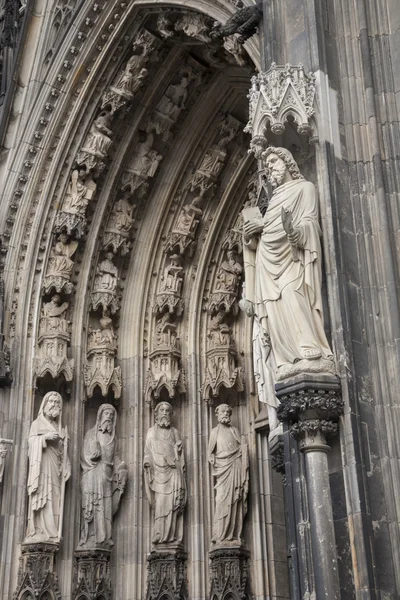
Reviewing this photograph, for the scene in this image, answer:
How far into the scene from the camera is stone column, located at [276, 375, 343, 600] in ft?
20.1

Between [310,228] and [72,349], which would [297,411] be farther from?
[72,349]

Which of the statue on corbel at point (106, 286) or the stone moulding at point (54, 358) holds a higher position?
the statue on corbel at point (106, 286)

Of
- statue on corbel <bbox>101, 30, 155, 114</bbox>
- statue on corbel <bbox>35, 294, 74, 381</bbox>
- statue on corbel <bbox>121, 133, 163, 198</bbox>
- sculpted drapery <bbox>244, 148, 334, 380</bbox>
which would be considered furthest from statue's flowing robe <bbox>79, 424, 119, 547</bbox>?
sculpted drapery <bbox>244, 148, 334, 380</bbox>

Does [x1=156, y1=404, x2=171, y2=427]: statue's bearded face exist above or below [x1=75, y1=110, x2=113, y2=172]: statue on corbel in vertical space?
below

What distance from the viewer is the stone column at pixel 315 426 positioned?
20.1 feet

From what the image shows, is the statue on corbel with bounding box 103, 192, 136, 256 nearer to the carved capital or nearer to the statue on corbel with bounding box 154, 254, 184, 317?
the statue on corbel with bounding box 154, 254, 184, 317

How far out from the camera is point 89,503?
34.7 feet

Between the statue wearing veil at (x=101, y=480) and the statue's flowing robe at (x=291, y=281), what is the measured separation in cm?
442

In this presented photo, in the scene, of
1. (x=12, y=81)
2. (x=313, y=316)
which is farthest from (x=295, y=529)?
(x=12, y=81)

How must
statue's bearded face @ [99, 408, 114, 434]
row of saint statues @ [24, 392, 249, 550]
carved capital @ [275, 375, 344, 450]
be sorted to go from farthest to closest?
1. statue's bearded face @ [99, 408, 114, 434]
2. row of saint statues @ [24, 392, 249, 550]
3. carved capital @ [275, 375, 344, 450]

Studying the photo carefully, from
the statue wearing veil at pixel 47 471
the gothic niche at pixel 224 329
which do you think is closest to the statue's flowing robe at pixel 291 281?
the gothic niche at pixel 224 329

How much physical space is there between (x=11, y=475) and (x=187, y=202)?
392cm

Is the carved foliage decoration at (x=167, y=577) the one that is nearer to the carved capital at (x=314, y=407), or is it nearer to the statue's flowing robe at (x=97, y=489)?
the statue's flowing robe at (x=97, y=489)

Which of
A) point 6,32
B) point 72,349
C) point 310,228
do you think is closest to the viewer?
point 310,228
